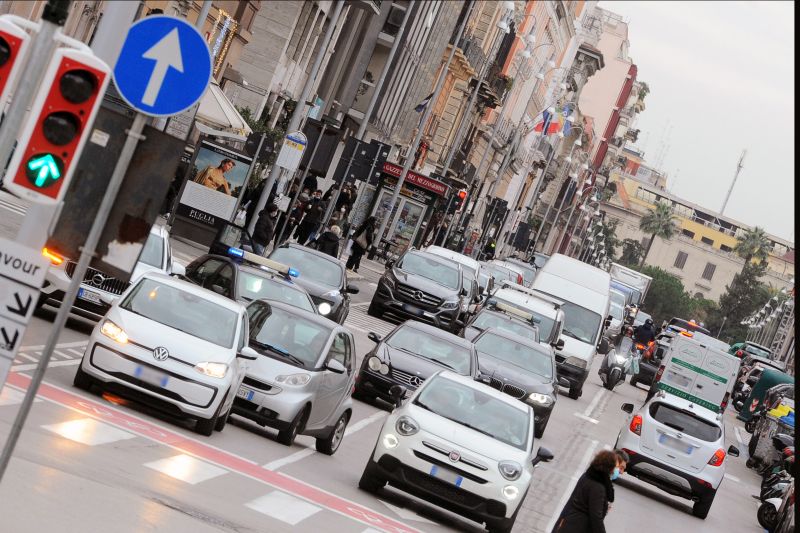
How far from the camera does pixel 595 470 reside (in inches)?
541

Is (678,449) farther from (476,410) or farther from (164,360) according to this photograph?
(164,360)

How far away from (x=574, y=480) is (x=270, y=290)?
5364 millimetres

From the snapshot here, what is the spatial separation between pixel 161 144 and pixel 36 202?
683 millimetres

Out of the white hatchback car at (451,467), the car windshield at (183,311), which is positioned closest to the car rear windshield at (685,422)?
the white hatchback car at (451,467)

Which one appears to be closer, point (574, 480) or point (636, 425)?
point (574, 480)

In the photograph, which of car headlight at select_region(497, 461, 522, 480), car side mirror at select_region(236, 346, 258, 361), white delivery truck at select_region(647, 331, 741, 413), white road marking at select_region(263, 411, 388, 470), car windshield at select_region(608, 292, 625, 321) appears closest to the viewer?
white road marking at select_region(263, 411, 388, 470)

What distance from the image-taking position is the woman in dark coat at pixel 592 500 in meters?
13.7

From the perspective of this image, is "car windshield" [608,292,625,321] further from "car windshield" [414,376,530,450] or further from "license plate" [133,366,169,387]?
"license plate" [133,366,169,387]

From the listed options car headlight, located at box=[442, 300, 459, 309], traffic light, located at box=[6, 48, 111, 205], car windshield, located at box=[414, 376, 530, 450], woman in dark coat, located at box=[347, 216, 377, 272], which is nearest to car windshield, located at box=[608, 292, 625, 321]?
woman in dark coat, located at box=[347, 216, 377, 272]

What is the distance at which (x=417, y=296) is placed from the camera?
1613 inches

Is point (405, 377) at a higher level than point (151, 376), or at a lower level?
higher

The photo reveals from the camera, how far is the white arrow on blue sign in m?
8.90

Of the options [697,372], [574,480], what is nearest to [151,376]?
[574,480]

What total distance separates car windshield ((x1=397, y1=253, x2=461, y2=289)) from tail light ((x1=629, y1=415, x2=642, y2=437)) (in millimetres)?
13777
